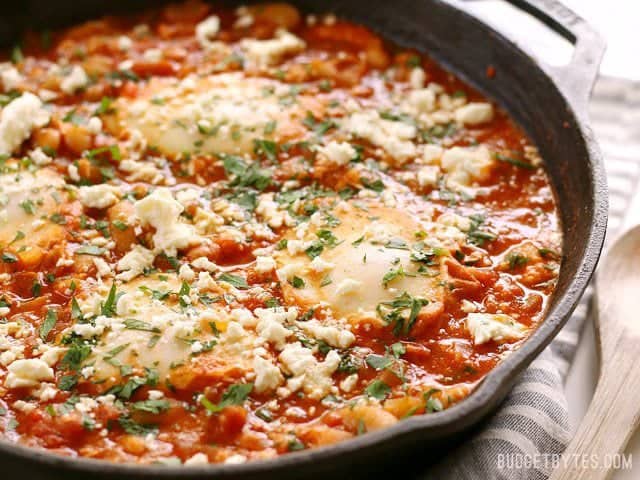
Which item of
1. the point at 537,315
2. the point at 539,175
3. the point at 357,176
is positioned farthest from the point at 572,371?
the point at 357,176

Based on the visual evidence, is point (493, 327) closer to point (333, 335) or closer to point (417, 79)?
point (333, 335)

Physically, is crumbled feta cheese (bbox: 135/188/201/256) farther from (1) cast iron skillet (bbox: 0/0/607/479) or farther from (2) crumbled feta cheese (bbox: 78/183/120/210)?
(1) cast iron skillet (bbox: 0/0/607/479)

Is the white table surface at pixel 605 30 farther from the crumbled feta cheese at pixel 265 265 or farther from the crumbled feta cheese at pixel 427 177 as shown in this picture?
the crumbled feta cheese at pixel 265 265

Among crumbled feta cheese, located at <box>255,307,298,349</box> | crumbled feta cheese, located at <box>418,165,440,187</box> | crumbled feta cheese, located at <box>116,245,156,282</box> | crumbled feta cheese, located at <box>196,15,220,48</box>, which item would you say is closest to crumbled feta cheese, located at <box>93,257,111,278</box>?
crumbled feta cheese, located at <box>116,245,156,282</box>

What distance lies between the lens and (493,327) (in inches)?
145

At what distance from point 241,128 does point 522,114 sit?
1446 mm

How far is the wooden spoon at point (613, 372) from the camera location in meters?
3.52

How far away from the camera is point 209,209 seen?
4.25m

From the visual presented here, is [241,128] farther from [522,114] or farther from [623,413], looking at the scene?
[623,413]

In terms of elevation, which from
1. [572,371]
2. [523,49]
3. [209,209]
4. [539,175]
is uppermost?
[523,49]

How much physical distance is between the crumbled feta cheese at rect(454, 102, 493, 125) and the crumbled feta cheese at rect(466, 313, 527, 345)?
1320 millimetres

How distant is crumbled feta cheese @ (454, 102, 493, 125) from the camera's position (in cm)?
476

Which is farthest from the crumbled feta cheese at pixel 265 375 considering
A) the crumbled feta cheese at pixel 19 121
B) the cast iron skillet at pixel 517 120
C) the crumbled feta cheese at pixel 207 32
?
the crumbled feta cheese at pixel 207 32

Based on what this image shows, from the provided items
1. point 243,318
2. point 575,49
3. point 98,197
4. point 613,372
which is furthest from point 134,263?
point 575,49
